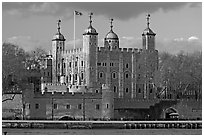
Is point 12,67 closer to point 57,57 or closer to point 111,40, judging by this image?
point 57,57

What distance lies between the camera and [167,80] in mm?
30734

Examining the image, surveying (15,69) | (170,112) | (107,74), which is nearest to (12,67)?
(15,69)

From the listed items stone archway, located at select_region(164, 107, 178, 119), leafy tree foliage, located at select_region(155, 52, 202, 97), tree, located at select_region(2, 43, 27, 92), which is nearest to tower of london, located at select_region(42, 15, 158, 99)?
leafy tree foliage, located at select_region(155, 52, 202, 97)

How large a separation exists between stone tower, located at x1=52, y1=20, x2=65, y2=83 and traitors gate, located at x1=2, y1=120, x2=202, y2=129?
719cm

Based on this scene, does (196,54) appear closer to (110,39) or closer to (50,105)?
(110,39)

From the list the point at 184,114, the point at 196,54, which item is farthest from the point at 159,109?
the point at 196,54

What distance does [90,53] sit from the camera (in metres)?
31.2

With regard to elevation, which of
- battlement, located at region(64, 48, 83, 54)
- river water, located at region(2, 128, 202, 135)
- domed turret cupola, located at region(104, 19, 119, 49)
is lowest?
river water, located at region(2, 128, 202, 135)

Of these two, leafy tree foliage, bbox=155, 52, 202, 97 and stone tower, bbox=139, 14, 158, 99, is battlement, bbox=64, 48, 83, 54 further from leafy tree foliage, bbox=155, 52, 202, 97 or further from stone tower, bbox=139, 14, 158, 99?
leafy tree foliage, bbox=155, 52, 202, 97

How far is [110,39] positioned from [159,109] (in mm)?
4912

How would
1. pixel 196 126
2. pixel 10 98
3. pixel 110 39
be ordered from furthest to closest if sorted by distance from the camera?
1. pixel 110 39
2. pixel 10 98
3. pixel 196 126

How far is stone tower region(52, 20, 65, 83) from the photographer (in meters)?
33.1

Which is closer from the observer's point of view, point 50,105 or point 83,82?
point 50,105

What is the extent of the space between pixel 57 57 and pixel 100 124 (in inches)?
322
